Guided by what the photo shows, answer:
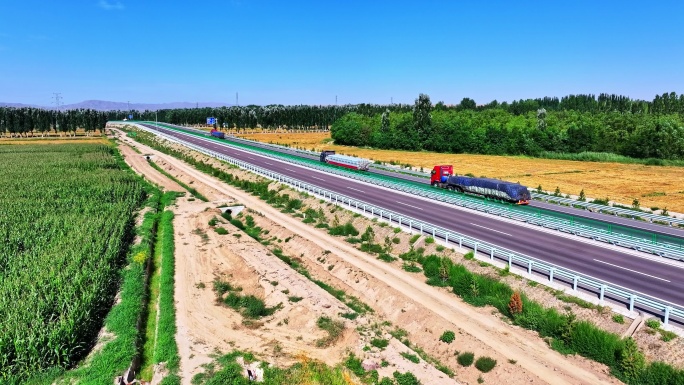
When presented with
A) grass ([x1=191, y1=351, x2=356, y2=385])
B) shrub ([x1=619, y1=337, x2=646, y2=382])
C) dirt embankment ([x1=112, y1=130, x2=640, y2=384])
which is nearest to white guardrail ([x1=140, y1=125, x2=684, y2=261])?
dirt embankment ([x1=112, y1=130, x2=640, y2=384])

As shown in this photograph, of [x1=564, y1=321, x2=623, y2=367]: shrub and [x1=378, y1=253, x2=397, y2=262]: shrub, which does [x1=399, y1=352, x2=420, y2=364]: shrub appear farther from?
[x1=378, y1=253, x2=397, y2=262]: shrub

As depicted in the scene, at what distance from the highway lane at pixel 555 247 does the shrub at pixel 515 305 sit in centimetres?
633

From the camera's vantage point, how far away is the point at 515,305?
2542 cm

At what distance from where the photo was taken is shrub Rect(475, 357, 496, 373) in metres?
21.6

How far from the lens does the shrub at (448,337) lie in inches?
960

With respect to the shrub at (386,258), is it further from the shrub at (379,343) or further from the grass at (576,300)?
the grass at (576,300)

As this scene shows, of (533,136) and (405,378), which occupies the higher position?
(533,136)

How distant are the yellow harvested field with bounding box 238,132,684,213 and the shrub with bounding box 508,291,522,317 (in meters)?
39.3

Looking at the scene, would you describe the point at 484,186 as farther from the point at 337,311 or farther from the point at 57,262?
the point at 57,262

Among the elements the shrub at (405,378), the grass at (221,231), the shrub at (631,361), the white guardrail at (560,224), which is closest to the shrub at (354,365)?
the shrub at (405,378)

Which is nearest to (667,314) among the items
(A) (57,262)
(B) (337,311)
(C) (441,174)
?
(B) (337,311)

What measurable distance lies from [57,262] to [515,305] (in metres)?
32.1

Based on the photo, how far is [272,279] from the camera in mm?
34625

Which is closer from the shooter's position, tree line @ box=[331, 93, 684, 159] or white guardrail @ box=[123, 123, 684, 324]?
white guardrail @ box=[123, 123, 684, 324]
